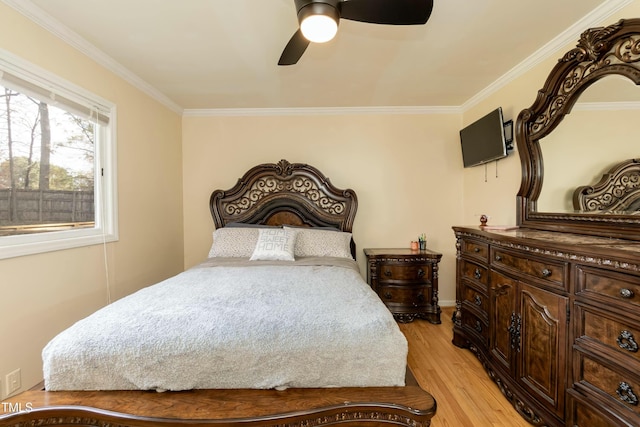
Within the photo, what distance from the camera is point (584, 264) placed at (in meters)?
1.31

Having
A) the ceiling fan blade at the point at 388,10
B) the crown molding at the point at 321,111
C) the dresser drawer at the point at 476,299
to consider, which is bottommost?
the dresser drawer at the point at 476,299

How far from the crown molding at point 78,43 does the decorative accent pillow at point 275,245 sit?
A: 183 cm

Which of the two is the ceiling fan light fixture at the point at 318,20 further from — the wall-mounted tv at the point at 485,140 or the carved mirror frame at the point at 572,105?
the wall-mounted tv at the point at 485,140

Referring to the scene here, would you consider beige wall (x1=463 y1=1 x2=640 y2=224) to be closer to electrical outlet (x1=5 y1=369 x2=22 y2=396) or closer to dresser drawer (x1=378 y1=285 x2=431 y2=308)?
dresser drawer (x1=378 y1=285 x2=431 y2=308)

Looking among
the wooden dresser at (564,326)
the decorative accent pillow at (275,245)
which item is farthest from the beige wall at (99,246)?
the wooden dresser at (564,326)

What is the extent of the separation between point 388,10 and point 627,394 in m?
1.95

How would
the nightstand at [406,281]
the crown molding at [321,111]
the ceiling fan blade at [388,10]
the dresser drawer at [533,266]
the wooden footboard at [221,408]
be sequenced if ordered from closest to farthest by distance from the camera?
the wooden footboard at [221,408]
the ceiling fan blade at [388,10]
the dresser drawer at [533,266]
the nightstand at [406,281]
the crown molding at [321,111]

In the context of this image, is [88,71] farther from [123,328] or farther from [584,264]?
[584,264]

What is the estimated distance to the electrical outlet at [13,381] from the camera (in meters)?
1.66

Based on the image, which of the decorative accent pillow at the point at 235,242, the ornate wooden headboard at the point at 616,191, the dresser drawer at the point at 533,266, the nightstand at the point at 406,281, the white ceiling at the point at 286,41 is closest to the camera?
the dresser drawer at the point at 533,266

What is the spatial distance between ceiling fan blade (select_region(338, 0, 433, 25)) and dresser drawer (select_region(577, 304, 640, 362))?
62.1 inches

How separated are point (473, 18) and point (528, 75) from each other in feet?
3.06

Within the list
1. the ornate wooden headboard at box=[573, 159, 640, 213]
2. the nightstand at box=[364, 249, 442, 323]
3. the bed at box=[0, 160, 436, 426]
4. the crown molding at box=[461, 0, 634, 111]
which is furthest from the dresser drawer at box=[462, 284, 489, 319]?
the crown molding at box=[461, 0, 634, 111]

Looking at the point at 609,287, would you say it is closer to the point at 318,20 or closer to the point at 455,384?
the point at 455,384
